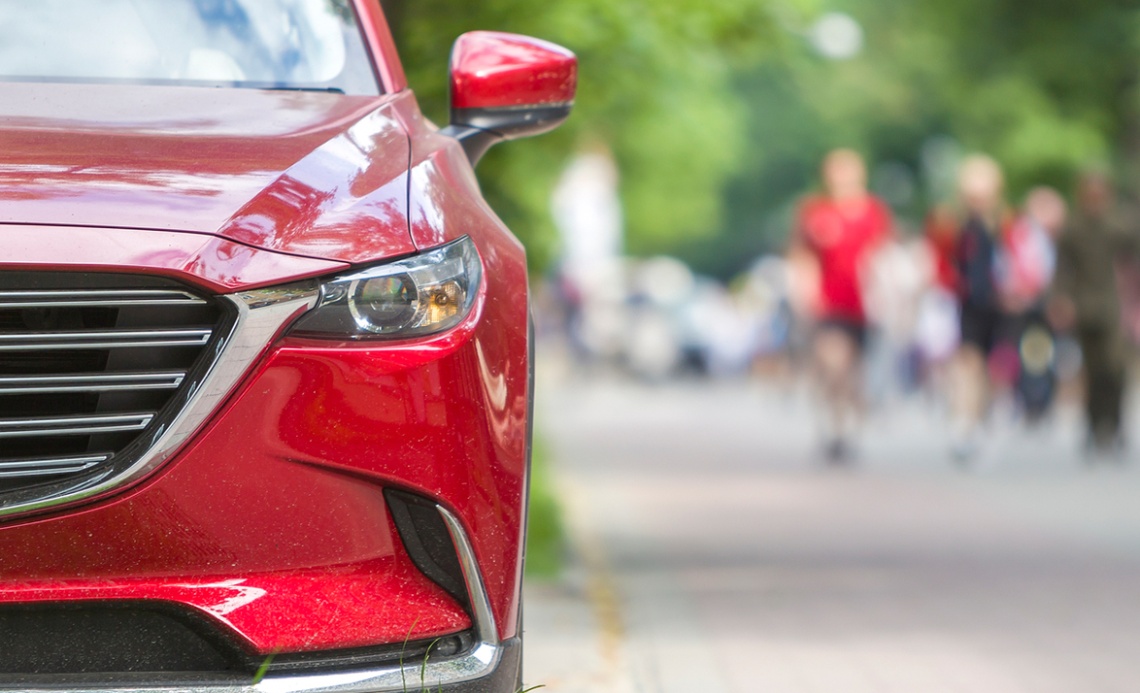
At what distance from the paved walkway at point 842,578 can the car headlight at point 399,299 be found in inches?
86.6

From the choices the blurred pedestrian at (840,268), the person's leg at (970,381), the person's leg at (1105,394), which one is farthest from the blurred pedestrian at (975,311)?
the person's leg at (1105,394)

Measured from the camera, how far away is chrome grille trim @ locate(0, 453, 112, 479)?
112 inches

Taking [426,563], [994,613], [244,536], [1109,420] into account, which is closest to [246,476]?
[244,536]

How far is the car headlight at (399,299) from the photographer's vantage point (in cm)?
296

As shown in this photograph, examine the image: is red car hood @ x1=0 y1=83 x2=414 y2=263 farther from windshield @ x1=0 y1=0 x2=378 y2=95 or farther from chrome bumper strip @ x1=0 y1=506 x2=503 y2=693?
chrome bumper strip @ x1=0 y1=506 x2=503 y2=693

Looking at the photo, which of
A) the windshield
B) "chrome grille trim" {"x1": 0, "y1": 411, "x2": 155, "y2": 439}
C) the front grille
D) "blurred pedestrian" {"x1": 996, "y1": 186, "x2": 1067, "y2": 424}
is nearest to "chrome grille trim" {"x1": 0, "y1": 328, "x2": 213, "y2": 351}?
the front grille

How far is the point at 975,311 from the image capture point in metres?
13.4

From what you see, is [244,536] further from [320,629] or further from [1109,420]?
[1109,420]

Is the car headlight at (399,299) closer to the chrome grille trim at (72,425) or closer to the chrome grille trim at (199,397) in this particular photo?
the chrome grille trim at (199,397)

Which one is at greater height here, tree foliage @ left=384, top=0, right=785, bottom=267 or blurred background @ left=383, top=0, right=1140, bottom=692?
tree foliage @ left=384, top=0, right=785, bottom=267

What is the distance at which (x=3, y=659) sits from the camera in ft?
9.57

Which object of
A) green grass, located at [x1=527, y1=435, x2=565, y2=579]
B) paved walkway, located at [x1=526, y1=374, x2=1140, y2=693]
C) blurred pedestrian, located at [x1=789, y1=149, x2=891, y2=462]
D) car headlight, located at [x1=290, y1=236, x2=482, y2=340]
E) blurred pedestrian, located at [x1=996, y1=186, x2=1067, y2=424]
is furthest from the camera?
blurred pedestrian, located at [x1=996, y1=186, x2=1067, y2=424]

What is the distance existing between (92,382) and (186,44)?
1270mm

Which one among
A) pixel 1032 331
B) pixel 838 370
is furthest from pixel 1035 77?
pixel 838 370
